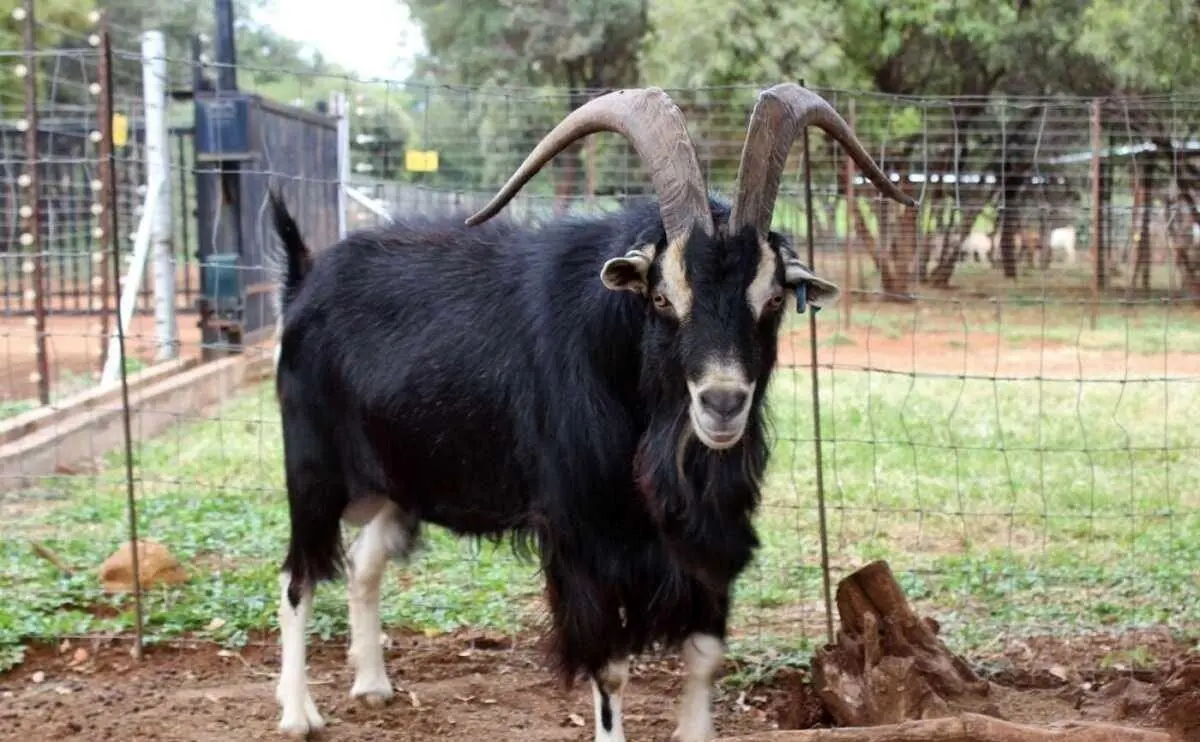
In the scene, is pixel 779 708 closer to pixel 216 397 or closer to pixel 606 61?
pixel 216 397

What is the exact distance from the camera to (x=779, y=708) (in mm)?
4992

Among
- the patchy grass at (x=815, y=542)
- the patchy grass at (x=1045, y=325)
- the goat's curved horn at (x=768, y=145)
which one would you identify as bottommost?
the patchy grass at (x=815, y=542)

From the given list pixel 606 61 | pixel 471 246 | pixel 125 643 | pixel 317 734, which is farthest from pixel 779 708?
pixel 606 61

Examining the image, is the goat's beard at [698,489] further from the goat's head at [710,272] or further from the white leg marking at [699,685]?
the white leg marking at [699,685]

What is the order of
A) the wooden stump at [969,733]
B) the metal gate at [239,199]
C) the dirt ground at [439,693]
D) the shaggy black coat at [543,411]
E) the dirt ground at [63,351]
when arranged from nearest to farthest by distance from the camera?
the wooden stump at [969,733], the shaggy black coat at [543,411], the dirt ground at [439,693], the dirt ground at [63,351], the metal gate at [239,199]

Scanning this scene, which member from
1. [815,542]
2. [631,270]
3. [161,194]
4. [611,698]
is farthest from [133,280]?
[631,270]

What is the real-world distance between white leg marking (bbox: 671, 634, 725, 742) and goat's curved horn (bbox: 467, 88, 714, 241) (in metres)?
1.38

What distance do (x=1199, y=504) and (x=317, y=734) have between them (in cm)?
518

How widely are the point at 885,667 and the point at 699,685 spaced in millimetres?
623

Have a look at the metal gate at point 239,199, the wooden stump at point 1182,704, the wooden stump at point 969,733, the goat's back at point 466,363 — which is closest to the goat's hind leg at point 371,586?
the goat's back at point 466,363

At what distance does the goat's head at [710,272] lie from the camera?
3.86 metres

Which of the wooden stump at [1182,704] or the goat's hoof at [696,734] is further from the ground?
the wooden stump at [1182,704]

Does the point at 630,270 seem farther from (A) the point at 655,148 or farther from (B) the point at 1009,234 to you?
(B) the point at 1009,234

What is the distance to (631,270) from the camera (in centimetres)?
407
